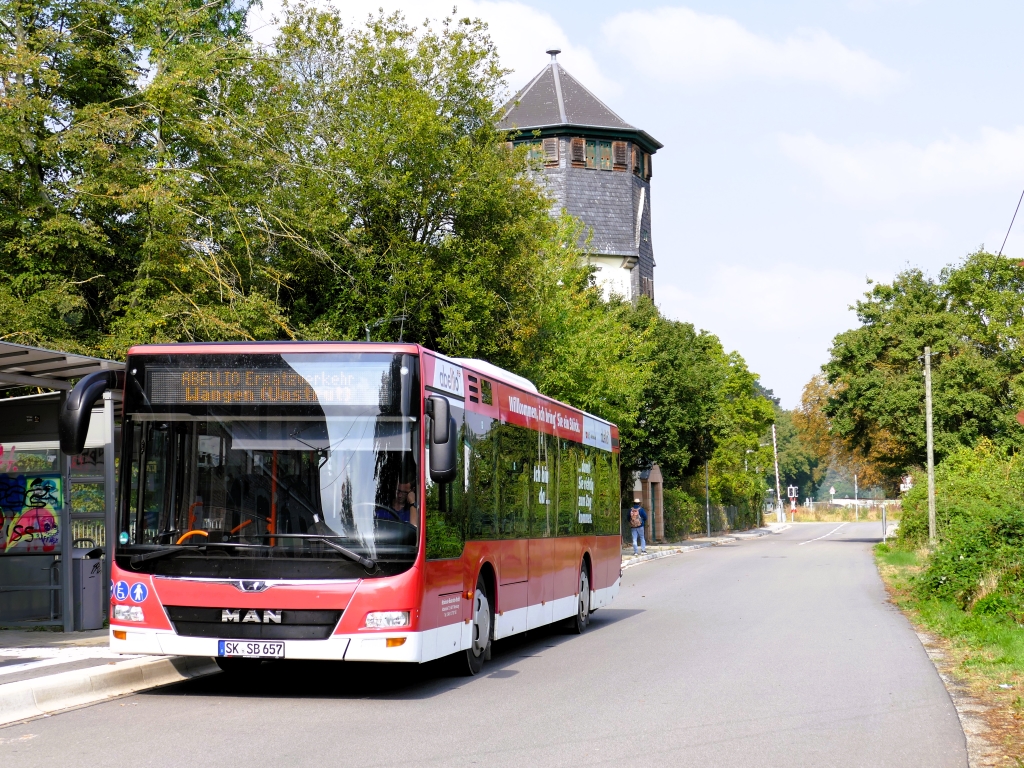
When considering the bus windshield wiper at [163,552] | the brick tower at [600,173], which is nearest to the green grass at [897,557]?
the bus windshield wiper at [163,552]

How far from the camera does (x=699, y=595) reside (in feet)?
82.5

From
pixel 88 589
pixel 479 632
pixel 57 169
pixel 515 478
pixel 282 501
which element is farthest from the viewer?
pixel 57 169

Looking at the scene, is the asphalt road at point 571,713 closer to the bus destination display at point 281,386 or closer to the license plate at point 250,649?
the license plate at point 250,649

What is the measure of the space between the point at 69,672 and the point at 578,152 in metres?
59.9

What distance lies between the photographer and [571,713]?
9.86 meters

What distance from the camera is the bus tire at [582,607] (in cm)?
1775

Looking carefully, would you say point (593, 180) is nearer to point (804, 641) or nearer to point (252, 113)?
point (252, 113)

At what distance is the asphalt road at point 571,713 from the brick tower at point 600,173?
52.5m

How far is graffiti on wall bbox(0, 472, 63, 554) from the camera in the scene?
15.4m

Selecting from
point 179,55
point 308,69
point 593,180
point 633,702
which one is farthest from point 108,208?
point 593,180

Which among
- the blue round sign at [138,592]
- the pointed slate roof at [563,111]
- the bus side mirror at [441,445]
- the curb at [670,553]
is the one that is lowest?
the curb at [670,553]

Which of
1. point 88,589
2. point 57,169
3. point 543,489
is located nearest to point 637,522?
point 57,169

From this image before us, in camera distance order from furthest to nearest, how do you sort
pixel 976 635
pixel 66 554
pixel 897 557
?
pixel 897 557, pixel 976 635, pixel 66 554

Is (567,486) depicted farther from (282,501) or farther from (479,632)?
(282,501)
